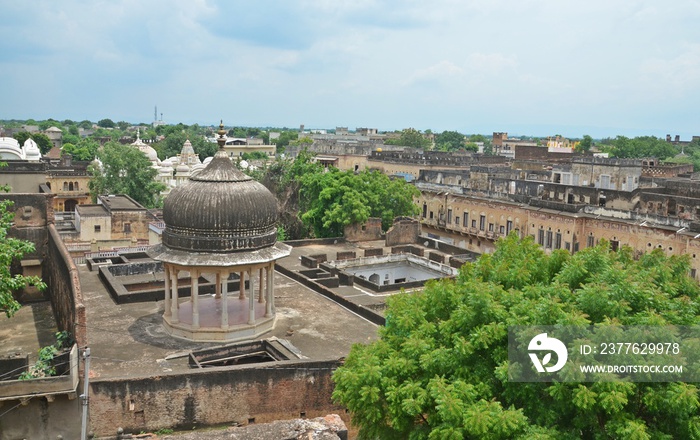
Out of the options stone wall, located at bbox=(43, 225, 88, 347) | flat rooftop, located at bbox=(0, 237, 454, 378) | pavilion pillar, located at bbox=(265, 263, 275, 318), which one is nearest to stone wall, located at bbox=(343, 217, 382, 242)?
flat rooftop, located at bbox=(0, 237, 454, 378)

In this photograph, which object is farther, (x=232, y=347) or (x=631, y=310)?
(x=232, y=347)

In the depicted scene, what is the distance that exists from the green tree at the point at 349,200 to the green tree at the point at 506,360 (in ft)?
94.0

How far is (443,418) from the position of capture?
12.4 m

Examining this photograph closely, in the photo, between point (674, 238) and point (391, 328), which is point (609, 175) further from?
point (391, 328)

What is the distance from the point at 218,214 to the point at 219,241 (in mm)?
965

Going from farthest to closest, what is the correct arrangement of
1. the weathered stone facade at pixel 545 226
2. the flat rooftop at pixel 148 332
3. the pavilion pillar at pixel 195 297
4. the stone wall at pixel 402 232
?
the stone wall at pixel 402 232 → the weathered stone facade at pixel 545 226 → the pavilion pillar at pixel 195 297 → the flat rooftop at pixel 148 332

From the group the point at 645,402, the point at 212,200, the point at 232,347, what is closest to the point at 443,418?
the point at 645,402

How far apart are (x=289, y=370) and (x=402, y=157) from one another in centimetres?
6541

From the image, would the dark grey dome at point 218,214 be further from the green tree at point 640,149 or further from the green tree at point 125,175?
the green tree at point 640,149

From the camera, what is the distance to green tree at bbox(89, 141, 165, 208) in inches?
2311

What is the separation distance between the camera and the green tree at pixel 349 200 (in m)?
45.7

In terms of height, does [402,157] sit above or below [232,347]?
above

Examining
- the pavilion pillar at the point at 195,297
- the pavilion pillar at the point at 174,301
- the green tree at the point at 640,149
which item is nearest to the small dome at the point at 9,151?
the pavilion pillar at the point at 174,301

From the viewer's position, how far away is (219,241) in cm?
2283
